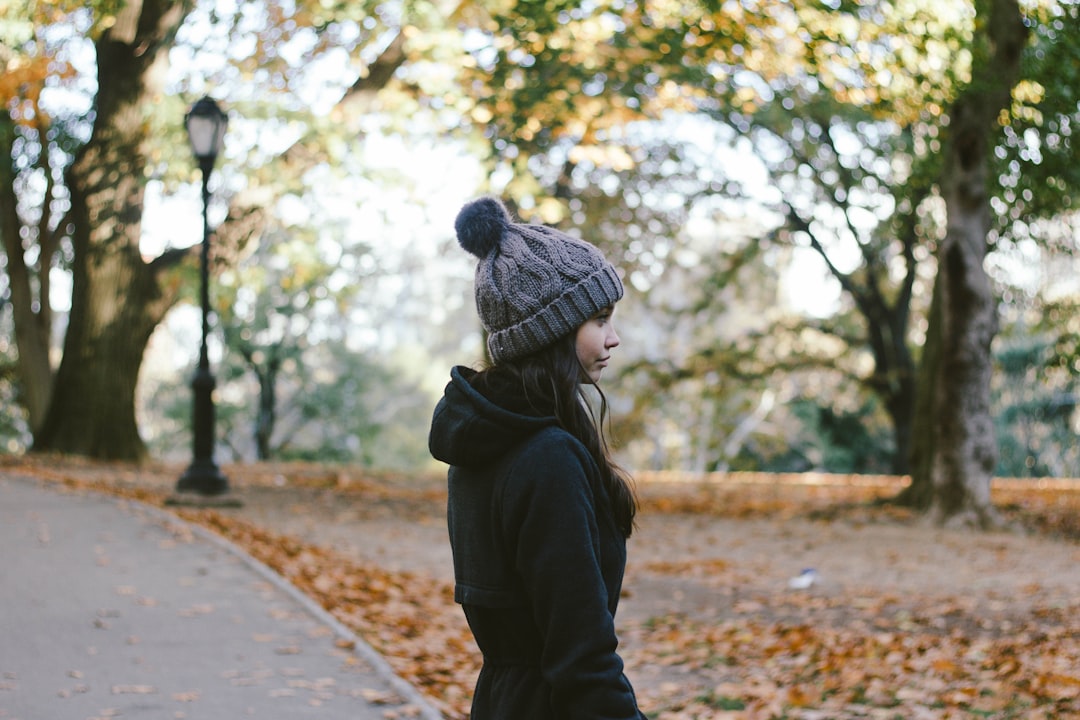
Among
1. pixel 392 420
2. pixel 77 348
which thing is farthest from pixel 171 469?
pixel 392 420

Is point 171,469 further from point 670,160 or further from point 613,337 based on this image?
point 613,337

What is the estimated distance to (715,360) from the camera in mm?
22484

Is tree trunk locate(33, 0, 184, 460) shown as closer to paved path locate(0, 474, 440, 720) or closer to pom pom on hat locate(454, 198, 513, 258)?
paved path locate(0, 474, 440, 720)

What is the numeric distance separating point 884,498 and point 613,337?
16139 mm

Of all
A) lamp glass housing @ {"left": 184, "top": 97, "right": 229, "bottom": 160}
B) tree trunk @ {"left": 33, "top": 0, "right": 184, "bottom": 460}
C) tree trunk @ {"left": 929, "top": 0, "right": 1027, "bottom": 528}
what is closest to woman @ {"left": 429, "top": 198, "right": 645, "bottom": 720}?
lamp glass housing @ {"left": 184, "top": 97, "right": 229, "bottom": 160}

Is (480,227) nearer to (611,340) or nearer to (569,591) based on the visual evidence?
(611,340)

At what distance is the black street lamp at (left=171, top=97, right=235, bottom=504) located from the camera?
13.8 meters

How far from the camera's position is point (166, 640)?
22.9ft

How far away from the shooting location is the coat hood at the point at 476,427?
223cm

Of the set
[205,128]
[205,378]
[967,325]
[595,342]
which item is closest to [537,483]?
[595,342]

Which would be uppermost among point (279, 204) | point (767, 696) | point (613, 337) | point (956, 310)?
point (279, 204)

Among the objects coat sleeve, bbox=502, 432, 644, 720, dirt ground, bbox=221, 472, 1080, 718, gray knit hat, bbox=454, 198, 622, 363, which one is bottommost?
dirt ground, bbox=221, 472, 1080, 718

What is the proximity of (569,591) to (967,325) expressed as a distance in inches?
546

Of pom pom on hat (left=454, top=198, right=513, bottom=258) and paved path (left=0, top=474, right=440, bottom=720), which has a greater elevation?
pom pom on hat (left=454, top=198, right=513, bottom=258)
